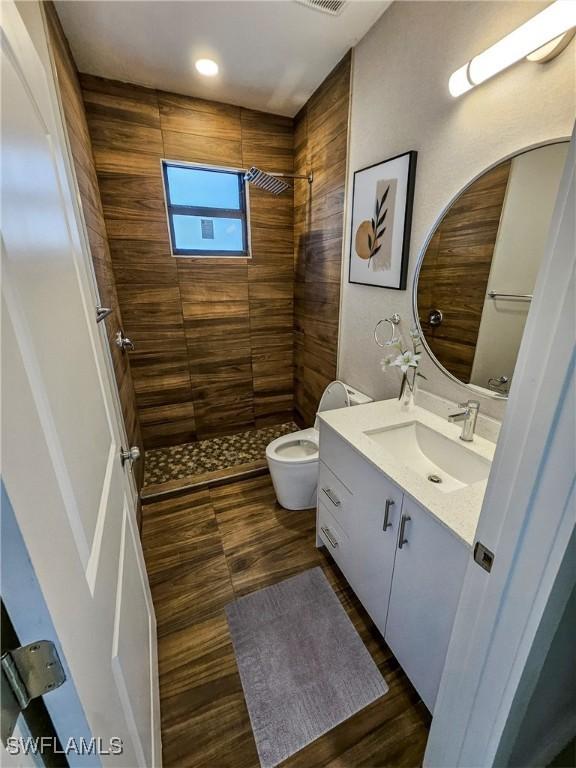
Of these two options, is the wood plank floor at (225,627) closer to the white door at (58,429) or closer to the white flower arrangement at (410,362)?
the white door at (58,429)

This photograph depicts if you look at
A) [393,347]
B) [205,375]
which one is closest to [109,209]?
[205,375]

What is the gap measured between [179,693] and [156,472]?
1482 millimetres

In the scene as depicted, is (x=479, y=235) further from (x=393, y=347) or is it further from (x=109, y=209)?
(x=109, y=209)

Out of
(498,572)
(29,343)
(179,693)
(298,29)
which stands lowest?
(179,693)

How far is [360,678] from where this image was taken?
4.06 ft

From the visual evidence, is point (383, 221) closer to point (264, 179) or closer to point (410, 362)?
point (410, 362)

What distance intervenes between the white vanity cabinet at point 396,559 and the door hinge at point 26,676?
89 centimetres

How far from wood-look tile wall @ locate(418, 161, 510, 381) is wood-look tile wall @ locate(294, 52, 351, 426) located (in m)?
0.76

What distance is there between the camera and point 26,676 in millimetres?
378

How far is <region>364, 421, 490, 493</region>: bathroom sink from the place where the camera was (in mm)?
1236

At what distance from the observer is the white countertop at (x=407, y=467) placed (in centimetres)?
91

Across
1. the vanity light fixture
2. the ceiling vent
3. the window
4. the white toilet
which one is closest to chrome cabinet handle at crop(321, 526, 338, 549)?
the white toilet

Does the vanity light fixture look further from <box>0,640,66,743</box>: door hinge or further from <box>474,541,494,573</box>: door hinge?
<box>0,640,66,743</box>: door hinge

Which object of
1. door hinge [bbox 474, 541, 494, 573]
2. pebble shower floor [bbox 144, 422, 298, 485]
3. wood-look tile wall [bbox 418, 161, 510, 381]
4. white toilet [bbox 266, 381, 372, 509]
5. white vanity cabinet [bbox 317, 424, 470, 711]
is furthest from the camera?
pebble shower floor [bbox 144, 422, 298, 485]
